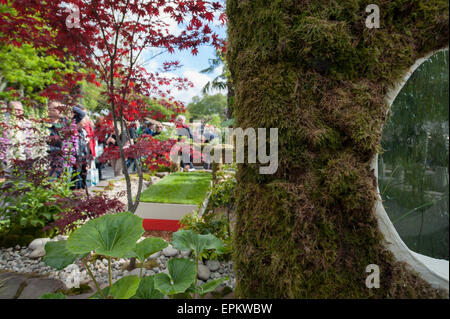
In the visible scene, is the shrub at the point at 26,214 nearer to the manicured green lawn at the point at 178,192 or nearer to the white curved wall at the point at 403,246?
the manicured green lawn at the point at 178,192

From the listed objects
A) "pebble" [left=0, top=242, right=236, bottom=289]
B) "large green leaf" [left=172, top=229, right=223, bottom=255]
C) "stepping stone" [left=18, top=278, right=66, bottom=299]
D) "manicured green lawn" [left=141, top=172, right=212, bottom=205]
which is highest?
"large green leaf" [left=172, top=229, right=223, bottom=255]

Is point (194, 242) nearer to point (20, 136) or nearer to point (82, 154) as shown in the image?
point (82, 154)

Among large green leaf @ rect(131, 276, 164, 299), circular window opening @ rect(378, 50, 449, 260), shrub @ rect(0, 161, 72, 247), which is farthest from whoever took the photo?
shrub @ rect(0, 161, 72, 247)

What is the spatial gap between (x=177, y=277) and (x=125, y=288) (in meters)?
0.28

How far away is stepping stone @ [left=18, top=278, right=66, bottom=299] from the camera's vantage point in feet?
6.24

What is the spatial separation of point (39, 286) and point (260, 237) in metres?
1.98

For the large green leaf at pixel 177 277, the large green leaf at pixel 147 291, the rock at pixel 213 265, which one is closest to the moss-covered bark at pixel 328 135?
the large green leaf at pixel 177 277

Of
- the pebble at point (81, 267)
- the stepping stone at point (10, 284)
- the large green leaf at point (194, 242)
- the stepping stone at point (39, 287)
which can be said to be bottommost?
the pebble at point (81, 267)

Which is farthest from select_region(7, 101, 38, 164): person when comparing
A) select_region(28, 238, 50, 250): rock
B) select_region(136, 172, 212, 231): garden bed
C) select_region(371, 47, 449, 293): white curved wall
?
select_region(371, 47, 449, 293): white curved wall

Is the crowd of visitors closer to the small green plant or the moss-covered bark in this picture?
the small green plant

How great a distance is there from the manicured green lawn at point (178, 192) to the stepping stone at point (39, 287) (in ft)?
5.62

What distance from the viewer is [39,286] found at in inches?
78.4

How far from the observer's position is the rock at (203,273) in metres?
2.22

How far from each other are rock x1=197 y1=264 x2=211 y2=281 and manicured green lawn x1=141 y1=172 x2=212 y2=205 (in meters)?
1.42
